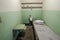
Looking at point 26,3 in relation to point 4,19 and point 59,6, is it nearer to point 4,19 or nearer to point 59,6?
point 4,19

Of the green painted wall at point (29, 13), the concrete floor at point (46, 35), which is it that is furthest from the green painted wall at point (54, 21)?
the green painted wall at point (29, 13)

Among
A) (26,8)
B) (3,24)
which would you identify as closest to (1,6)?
(3,24)

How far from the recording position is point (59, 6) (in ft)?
8.45

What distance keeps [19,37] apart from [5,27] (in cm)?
126

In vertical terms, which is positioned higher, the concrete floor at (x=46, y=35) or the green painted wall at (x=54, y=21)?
the green painted wall at (x=54, y=21)

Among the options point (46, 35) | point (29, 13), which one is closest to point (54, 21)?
point (46, 35)

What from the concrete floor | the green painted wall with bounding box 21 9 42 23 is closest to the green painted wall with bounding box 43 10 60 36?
the concrete floor

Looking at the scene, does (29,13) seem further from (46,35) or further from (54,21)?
(46,35)

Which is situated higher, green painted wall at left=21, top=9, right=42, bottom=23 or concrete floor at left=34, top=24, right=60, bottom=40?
green painted wall at left=21, top=9, right=42, bottom=23

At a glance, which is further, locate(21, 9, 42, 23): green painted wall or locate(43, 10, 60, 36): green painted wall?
locate(21, 9, 42, 23): green painted wall

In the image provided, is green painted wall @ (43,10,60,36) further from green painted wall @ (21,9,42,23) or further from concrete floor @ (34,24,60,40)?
green painted wall @ (21,9,42,23)

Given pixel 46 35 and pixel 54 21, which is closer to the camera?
pixel 46 35

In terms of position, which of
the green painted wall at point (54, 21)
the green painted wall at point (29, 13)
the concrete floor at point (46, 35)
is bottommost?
the concrete floor at point (46, 35)

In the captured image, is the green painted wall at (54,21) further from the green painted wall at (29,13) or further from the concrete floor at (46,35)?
the green painted wall at (29,13)
